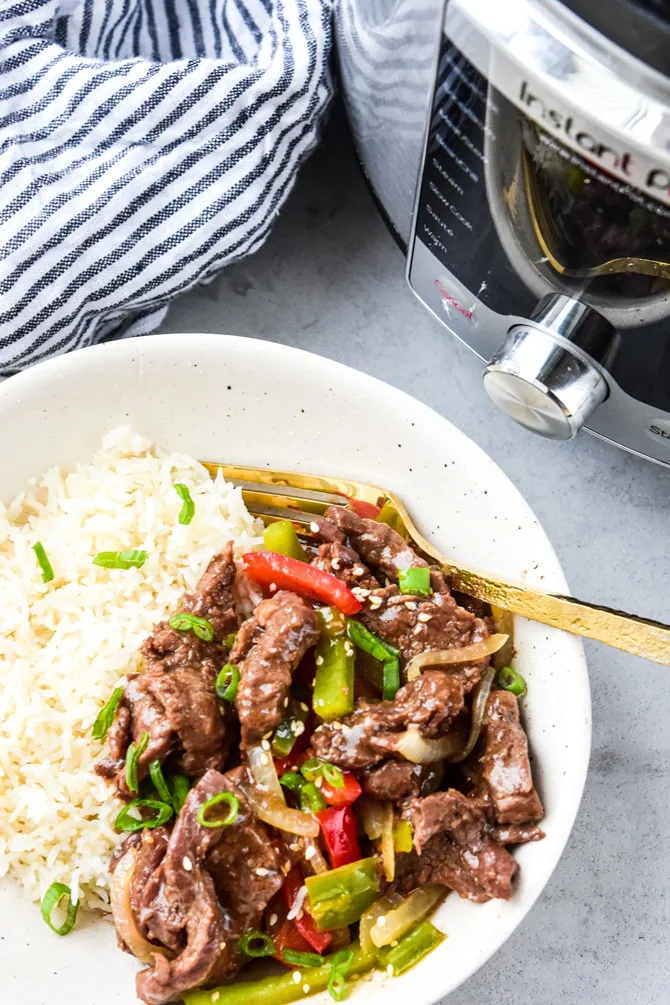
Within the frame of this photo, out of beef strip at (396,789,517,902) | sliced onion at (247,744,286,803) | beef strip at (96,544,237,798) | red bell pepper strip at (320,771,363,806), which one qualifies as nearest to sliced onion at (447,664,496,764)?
beef strip at (396,789,517,902)

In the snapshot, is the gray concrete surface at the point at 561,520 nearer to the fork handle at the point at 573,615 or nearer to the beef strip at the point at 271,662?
the fork handle at the point at 573,615

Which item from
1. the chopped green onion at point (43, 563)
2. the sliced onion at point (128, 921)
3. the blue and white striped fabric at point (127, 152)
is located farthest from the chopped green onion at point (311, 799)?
the blue and white striped fabric at point (127, 152)

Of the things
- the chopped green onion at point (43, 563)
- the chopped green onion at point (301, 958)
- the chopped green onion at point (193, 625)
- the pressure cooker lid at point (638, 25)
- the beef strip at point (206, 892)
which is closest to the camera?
the pressure cooker lid at point (638, 25)

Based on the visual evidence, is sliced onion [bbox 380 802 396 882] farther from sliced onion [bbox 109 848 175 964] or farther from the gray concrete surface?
the gray concrete surface

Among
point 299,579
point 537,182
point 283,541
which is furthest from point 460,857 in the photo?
point 537,182

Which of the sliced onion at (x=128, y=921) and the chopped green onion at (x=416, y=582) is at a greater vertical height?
the chopped green onion at (x=416, y=582)

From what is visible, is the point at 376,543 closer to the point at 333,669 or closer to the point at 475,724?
the point at 333,669
